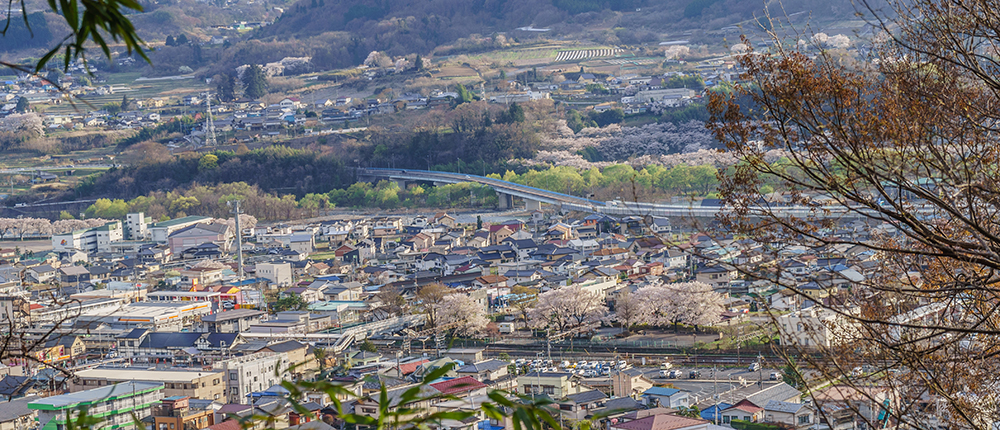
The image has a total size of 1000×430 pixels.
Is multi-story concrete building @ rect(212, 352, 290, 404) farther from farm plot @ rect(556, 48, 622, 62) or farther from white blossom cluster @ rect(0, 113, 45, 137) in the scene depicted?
farm plot @ rect(556, 48, 622, 62)

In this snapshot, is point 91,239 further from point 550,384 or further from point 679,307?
point 550,384

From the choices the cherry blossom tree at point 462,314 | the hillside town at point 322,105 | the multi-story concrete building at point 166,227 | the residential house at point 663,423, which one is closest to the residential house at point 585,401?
the residential house at point 663,423

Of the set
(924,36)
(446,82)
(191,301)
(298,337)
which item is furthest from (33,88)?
(924,36)

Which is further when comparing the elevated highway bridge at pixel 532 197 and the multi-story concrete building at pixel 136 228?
the multi-story concrete building at pixel 136 228

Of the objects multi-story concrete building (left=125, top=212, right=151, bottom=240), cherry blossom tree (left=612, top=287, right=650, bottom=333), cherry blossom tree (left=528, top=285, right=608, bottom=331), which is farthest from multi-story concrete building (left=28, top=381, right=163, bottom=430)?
multi-story concrete building (left=125, top=212, right=151, bottom=240)

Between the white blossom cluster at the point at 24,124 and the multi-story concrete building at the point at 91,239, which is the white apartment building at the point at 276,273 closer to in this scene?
the multi-story concrete building at the point at 91,239

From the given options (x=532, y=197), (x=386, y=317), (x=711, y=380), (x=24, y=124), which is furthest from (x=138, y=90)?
(x=711, y=380)

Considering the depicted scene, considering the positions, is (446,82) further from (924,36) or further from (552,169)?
(924,36)
